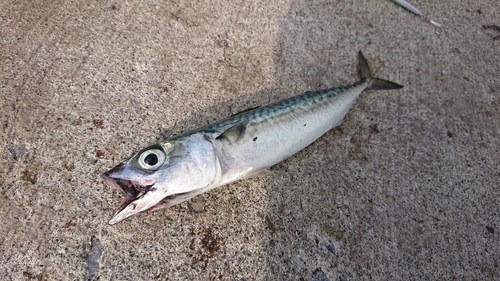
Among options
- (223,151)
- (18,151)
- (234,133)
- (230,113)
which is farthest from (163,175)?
(18,151)

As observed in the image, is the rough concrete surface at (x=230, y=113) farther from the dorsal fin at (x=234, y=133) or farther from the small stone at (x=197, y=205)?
the dorsal fin at (x=234, y=133)

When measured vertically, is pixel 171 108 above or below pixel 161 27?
below

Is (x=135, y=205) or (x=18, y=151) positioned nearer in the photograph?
(x=135, y=205)

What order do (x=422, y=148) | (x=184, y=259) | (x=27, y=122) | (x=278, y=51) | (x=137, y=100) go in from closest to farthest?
(x=184, y=259) < (x=27, y=122) < (x=137, y=100) < (x=422, y=148) < (x=278, y=51)

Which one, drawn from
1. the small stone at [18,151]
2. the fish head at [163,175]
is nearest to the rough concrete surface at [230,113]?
the small stone at [18,151]

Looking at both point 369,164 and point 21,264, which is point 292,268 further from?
point 21,264

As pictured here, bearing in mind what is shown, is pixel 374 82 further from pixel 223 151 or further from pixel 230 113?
pixel 223 151

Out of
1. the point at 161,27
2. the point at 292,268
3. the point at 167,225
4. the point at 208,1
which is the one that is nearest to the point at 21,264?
the point at 167,225

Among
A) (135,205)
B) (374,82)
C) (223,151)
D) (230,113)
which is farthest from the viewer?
(374,82)
